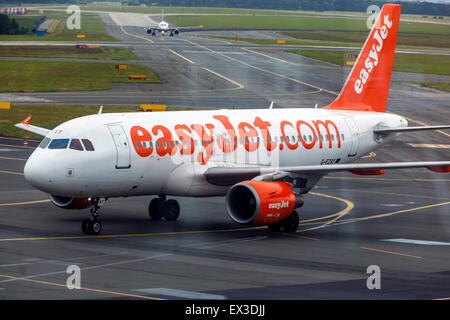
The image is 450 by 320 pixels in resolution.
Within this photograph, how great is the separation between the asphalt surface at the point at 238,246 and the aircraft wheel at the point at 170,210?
554 millimetres

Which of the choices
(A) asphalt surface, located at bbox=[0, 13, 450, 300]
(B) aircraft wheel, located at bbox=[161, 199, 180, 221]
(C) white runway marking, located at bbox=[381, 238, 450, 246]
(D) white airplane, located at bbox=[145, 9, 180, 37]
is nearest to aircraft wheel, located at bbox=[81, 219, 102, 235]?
(A) asphalt surface, located at bbox=[0, 13, 450, 300]

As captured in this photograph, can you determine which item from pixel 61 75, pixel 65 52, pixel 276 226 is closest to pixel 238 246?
pixel 276 226

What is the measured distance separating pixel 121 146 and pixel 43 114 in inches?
1787

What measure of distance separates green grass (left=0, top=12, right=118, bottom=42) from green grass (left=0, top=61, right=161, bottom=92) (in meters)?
17.9

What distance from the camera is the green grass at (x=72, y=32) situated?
13925 centimetres

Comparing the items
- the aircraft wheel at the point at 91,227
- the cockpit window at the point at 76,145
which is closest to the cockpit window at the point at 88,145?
the cockpit window at the point at 76,145

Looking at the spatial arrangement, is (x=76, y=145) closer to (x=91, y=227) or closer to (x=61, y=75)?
(x=91, y=227)

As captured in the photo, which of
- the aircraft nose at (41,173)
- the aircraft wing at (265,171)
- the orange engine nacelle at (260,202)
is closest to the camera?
the aircraft nose at (41,173)

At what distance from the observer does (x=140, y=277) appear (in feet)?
93.4

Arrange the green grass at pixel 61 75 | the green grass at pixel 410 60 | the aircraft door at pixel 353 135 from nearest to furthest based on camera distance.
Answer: the aircraft door at pixel 353 135 < the green grass at pixel 61 75 < the green grass at pixel 410 60

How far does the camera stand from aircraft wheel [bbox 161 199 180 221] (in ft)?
135

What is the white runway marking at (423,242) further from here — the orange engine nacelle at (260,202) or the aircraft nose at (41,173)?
the aircraft nose at (41,173)

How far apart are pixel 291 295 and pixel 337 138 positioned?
20.0 meters

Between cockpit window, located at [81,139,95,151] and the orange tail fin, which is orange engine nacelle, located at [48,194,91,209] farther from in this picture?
the orange tail fin
